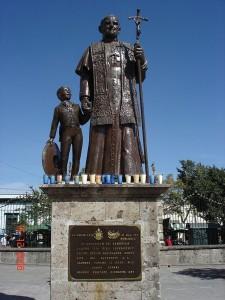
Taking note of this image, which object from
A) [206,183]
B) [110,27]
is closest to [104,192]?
[110,27]

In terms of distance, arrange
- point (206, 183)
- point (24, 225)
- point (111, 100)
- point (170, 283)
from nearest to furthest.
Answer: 1. point (111, 100)
2. point (170, 283)
3. point (24, 225)
4. point (206, 183)

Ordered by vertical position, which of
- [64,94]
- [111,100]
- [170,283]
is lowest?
[170,283]

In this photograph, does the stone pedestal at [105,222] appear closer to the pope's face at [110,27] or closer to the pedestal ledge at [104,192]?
the pedestal ledge at [104,192]

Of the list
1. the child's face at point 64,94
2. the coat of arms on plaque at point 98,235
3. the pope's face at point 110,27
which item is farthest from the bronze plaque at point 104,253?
the pope's face at point 110,27

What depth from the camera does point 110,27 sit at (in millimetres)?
8805

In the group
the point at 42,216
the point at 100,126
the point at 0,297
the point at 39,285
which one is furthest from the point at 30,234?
the point at 100,126

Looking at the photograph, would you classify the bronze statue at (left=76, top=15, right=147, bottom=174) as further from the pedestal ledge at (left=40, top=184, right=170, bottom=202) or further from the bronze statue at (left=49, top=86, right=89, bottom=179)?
the pedestal ledge at (left=40, top=184, right=170, bottom=202)

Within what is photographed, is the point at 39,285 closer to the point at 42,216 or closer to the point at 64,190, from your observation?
the point at 64,190

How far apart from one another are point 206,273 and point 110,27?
11229mm

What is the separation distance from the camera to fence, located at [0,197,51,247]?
22.7m

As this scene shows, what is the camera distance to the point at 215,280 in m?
14.6

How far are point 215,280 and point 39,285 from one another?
5954mm

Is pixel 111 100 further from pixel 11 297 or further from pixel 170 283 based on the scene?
pixel 170 283

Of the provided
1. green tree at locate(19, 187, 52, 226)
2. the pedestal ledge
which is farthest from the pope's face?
green tree at locate(19, 187, 52, 226)
